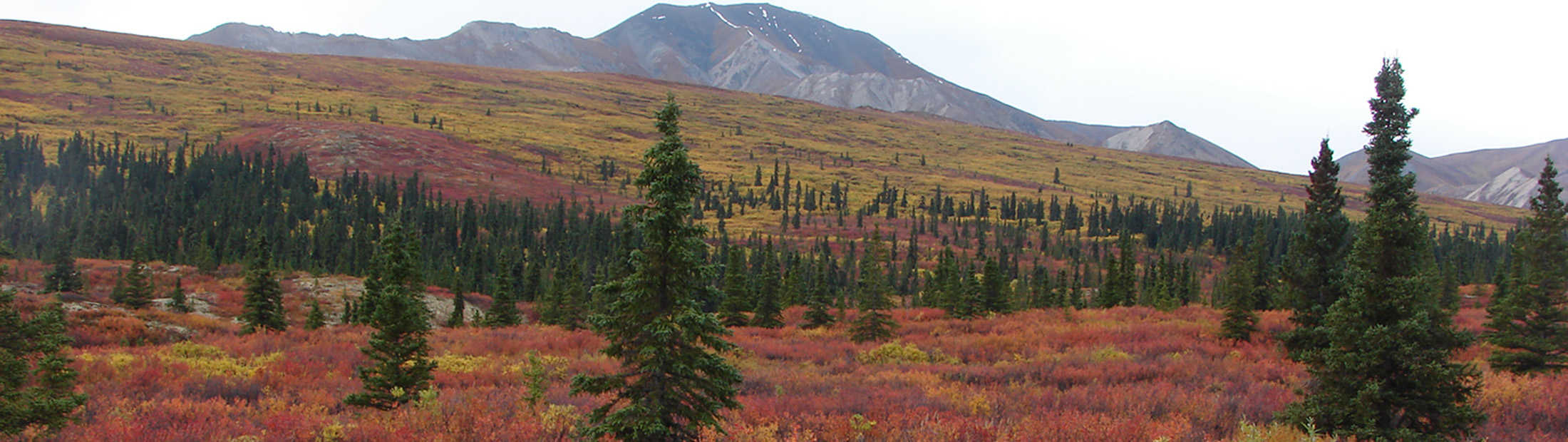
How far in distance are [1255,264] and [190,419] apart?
30.2 metres

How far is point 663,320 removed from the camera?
22.4 ft

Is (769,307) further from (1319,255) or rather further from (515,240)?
(515,240)

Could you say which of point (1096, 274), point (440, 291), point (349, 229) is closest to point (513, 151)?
point (349, 229)

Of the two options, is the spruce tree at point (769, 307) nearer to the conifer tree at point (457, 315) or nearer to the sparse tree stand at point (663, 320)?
the conifer tree at point (457, 315)

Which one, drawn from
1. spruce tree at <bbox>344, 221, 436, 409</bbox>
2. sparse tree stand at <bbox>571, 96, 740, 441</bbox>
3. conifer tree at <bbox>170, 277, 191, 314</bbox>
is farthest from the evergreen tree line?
sparse tree stand at <bbox>571, 96, 740, 441</bbox>

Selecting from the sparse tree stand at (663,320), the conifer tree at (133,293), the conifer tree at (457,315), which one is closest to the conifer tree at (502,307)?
the conifer tree at (457,315)

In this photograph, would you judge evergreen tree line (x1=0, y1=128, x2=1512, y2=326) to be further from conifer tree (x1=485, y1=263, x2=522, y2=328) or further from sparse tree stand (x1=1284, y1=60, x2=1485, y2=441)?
sparse tree stand (x1=1284, y1=60, x2=1485, y2=441)

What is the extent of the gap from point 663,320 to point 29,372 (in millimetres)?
6931

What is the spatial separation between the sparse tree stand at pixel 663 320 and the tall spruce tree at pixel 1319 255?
1701 centimetres

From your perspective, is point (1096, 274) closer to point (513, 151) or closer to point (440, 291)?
point (440, 291)

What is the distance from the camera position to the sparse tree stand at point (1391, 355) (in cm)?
784

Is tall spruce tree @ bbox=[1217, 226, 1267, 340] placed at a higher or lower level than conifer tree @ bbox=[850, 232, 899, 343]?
higher

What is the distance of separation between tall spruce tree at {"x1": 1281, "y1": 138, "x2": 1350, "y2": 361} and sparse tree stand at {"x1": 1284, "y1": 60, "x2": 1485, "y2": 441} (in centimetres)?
1058

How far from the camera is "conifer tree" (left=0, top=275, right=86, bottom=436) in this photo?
7.03 meters
